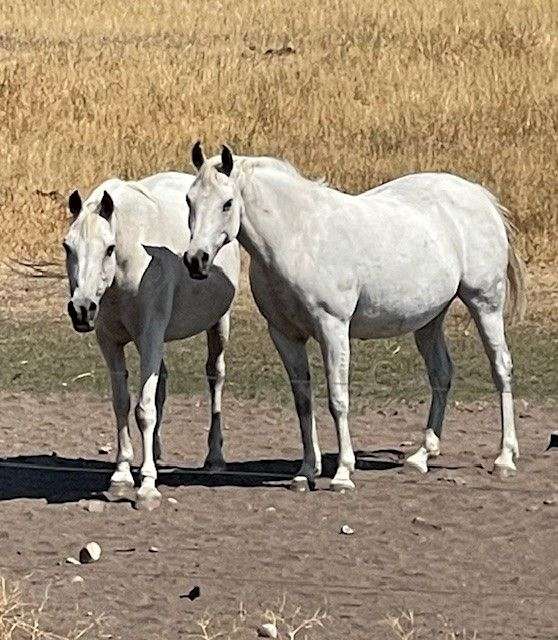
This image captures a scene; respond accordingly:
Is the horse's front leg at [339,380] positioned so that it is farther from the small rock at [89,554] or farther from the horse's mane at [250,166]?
the small rock at [89,554]

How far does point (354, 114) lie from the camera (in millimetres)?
24953

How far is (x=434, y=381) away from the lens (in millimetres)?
11227

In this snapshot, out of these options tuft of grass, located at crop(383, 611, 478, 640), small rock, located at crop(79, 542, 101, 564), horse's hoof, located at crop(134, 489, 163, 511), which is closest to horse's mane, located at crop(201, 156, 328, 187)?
horse's hoof, located at crop(134, 489, 163, 511)

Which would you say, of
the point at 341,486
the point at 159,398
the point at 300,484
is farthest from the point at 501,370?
the point at 159,398

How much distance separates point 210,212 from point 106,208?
0.56m

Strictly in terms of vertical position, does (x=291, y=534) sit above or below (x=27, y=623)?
below

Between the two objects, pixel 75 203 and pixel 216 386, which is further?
pixel 216 386

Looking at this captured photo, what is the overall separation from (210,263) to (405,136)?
46.7 ft

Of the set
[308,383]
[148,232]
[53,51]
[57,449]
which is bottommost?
[53,51]

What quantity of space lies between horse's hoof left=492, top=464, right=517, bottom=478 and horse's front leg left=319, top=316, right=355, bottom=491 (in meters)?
0.91

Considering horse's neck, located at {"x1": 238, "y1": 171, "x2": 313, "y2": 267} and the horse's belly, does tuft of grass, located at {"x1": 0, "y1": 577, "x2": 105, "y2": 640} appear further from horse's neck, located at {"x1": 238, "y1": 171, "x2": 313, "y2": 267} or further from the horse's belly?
the horse's belly

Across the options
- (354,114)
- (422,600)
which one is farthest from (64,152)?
(422,600)

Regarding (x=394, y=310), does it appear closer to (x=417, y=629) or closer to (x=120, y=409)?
(x=120, y=409)

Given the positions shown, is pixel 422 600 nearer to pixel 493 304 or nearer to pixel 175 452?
pixel 493 304
